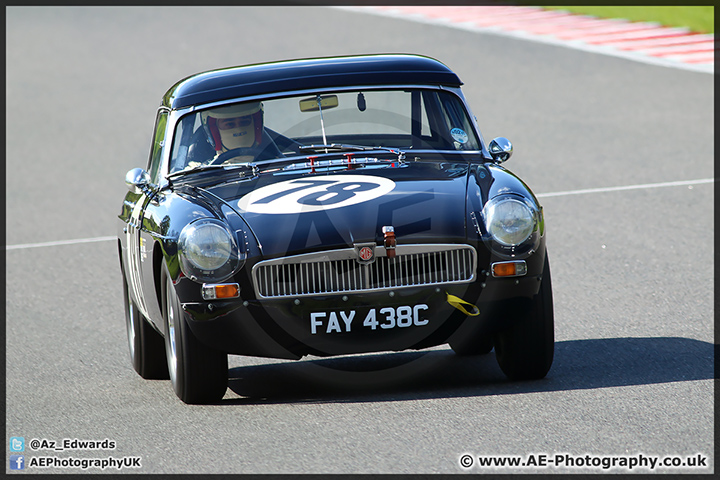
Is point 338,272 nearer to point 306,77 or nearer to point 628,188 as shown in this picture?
point 306,77

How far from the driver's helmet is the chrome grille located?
4.32ft

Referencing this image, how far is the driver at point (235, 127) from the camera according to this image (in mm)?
6500

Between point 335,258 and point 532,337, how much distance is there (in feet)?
3.51

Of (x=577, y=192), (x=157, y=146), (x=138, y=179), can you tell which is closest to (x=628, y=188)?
(x=577, y=192)

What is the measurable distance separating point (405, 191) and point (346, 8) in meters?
20.6

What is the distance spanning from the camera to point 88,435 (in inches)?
214

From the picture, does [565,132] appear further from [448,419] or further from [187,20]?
[187,20]

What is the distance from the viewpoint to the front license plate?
17.7ft

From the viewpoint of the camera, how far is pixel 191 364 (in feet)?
18.4

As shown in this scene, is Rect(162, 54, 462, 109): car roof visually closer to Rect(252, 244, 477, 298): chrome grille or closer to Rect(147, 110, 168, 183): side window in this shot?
Rect(147, 110, 168, 183): side window

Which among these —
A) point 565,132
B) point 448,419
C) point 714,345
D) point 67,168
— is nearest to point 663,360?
point 714,345

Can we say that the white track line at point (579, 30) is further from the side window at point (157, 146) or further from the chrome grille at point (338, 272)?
the chrome grille at point (338, 272)
